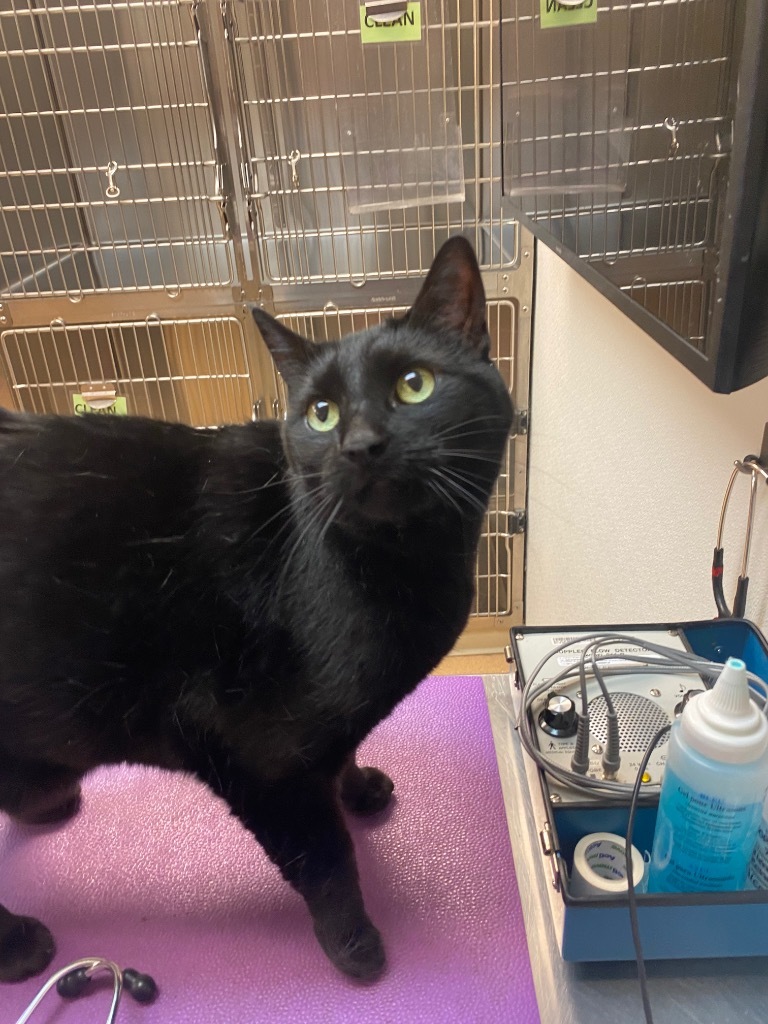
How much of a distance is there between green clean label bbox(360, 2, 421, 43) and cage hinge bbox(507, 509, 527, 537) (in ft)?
2.92

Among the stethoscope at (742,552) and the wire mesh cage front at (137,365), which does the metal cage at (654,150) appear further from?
the wire mesh cage front at (137,365)

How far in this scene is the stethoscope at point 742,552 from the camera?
0.63m

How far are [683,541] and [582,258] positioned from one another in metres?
0.35

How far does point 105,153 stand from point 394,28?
0.55 metres

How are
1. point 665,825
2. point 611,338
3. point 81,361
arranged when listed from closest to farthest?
1. point 665,825
2. point 611,338
3. point 81,361

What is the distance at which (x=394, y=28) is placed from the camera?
1.09 metres

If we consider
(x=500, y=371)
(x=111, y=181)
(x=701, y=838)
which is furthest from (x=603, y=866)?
(x=111, y=181)

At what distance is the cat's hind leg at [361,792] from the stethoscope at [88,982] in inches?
10.0

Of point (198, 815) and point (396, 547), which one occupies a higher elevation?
point (396, 547)

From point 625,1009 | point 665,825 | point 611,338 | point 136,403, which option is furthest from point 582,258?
point 136,403

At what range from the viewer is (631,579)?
99 centimetres

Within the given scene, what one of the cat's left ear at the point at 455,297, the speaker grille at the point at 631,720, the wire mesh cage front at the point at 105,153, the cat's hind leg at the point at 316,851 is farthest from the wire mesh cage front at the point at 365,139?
the cat's hind leg at the point at 316,851

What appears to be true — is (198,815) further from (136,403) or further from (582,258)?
(136,403)

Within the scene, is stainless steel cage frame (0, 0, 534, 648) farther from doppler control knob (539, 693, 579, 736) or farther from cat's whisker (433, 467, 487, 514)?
doppler control knob (539, 693, 579, 736)
